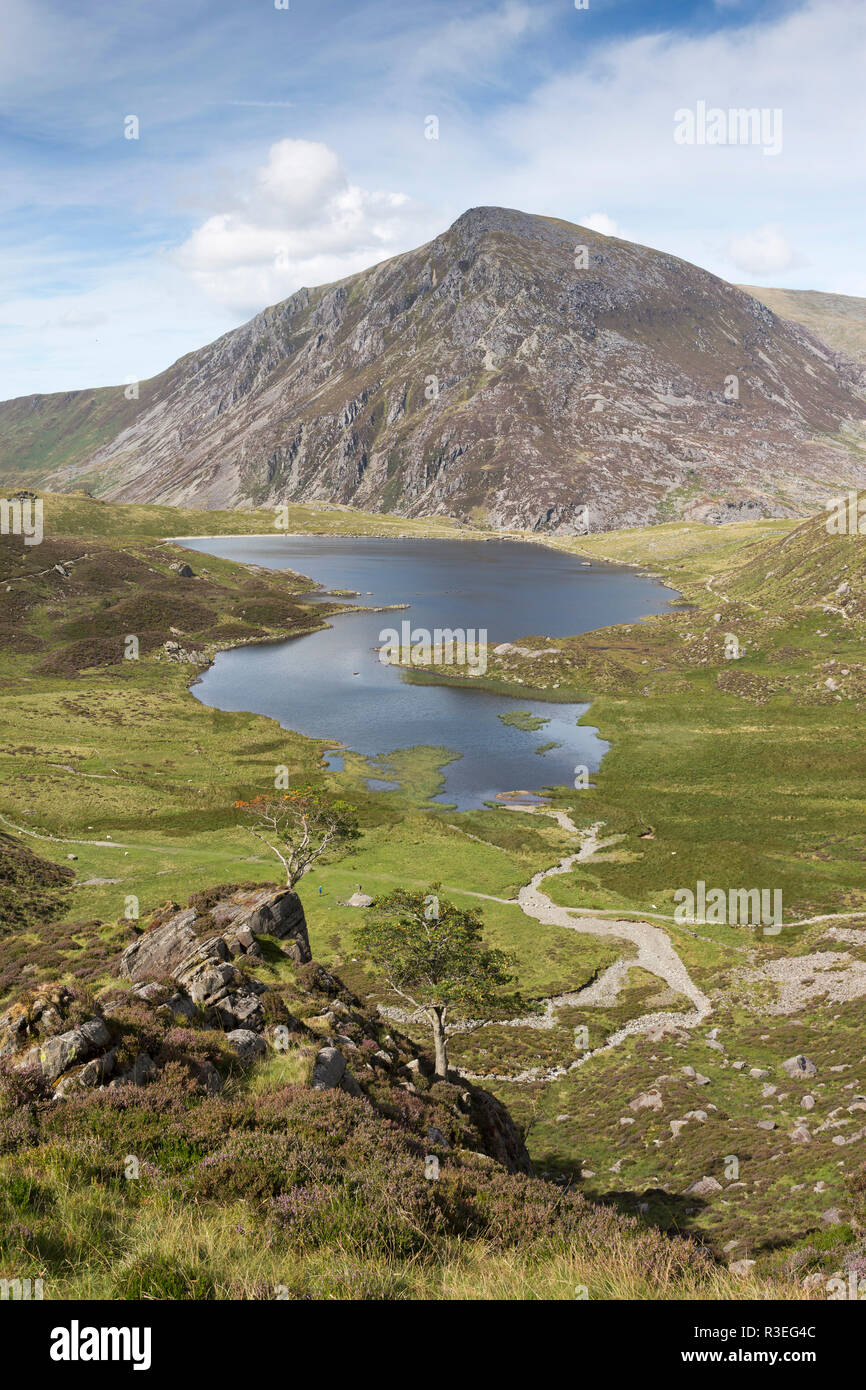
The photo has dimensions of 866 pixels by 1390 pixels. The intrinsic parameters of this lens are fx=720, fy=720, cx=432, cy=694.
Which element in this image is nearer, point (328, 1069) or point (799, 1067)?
point (328, 1069)

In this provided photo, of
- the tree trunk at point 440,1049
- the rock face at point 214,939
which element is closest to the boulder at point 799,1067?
the tree trunk at point 440,1049

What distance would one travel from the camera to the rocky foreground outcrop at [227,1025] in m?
17.6

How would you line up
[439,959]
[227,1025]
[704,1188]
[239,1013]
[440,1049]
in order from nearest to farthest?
1. [227,1025]
2. [239,1013]
3. [704,1188]
4. [440,1049]
5. [439,959]

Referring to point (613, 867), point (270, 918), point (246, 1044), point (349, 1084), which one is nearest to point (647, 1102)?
point (270, 918)

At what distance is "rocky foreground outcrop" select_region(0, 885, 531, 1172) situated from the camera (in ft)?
57.9

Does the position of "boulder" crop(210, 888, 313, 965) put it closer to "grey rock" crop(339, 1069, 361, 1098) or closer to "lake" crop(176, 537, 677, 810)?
"grey rock" crop(339, 1069, 361, 1098)

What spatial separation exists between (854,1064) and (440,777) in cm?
6412

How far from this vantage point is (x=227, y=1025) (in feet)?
78.2

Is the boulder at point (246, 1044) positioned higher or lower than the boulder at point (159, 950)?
higher

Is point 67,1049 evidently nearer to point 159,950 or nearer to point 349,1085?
point 349,1085

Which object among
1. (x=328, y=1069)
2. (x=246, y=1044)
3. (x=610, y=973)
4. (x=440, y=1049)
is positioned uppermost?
(x=246, y=1044)

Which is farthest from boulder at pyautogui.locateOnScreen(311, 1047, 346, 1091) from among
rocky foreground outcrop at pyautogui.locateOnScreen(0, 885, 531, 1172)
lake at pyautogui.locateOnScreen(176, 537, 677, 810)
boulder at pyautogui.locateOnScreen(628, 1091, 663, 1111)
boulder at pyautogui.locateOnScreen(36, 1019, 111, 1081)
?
lake at pyautogui.locateOnScreen(176, 537, 677, 810)

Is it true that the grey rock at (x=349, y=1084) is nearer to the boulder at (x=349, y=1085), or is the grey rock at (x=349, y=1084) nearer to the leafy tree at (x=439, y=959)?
the boulder at (x=349, y=1085)
